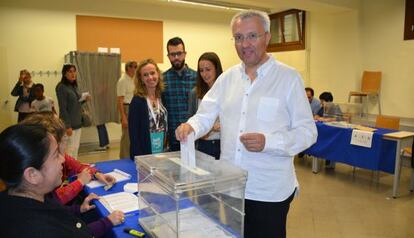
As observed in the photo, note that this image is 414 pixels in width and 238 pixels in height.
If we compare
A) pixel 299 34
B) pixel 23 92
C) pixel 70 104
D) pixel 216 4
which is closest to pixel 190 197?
pixel 70 104

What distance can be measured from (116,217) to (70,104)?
3410 mm

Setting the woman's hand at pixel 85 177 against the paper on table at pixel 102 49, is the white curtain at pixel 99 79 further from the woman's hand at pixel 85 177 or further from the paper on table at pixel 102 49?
the woman's hand at pixel 85 177

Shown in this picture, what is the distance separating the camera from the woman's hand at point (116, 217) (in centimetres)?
140

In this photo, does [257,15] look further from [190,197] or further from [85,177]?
[85,177]

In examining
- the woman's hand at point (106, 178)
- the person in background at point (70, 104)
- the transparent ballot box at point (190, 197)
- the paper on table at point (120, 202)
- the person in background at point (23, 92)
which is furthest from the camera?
the person in background at point (23, 92)

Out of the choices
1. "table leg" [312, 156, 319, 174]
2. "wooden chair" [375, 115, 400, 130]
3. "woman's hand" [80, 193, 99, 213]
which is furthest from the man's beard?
"wooden chair" [375, 115, 400, 130]

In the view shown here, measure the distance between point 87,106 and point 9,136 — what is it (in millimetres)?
4935

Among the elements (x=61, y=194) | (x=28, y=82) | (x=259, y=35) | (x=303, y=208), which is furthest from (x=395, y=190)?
(x=28, y=82)

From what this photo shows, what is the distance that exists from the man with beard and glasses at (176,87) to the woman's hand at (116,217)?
1.16 m

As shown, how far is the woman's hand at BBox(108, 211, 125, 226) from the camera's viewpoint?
1405 millimetres

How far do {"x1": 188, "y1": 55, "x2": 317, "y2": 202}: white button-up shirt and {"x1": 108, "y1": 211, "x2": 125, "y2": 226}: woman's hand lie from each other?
1.63ft

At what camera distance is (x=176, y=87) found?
2711mm

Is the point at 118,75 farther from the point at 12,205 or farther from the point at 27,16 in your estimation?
the point at 12,205

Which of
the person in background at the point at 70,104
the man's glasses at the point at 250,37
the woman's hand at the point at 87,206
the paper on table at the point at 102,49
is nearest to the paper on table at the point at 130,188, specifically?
the woman's hand at the point at 87,206
